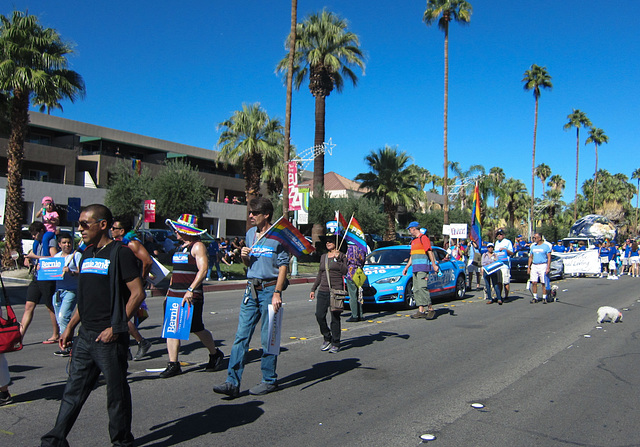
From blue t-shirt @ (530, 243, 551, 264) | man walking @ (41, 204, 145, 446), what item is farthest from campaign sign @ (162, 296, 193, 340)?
blue t-shirt @ (530, 243, 551, 264)

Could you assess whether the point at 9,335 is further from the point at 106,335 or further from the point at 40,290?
the point at 40,290

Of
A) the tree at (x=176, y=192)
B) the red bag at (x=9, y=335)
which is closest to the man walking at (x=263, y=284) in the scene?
the red bag at (x=9, y=335)

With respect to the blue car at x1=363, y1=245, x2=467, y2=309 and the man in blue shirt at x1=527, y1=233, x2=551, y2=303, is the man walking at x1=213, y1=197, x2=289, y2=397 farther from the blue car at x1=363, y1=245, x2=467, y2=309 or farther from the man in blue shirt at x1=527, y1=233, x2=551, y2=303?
the man in blue shirt at x1=527, y1=233, x2=551, y2=303

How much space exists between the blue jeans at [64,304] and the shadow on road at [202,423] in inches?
125

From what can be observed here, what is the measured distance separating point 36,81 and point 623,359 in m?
19.9

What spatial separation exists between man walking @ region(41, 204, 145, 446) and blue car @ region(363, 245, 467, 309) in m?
8.49

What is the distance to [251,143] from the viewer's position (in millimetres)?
29781

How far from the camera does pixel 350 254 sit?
987cm

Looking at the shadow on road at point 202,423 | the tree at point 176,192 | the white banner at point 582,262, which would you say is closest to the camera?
the shadow on road at point 202,423

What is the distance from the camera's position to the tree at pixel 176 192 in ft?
109

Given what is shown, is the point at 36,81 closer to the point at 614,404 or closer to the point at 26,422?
the point at 26,422

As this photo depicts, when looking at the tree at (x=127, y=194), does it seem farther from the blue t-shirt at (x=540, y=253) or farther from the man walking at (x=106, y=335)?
the man walking at (x=106, y=335)

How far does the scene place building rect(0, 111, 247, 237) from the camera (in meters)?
33.5

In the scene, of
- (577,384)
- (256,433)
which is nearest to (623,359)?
(577,384)
